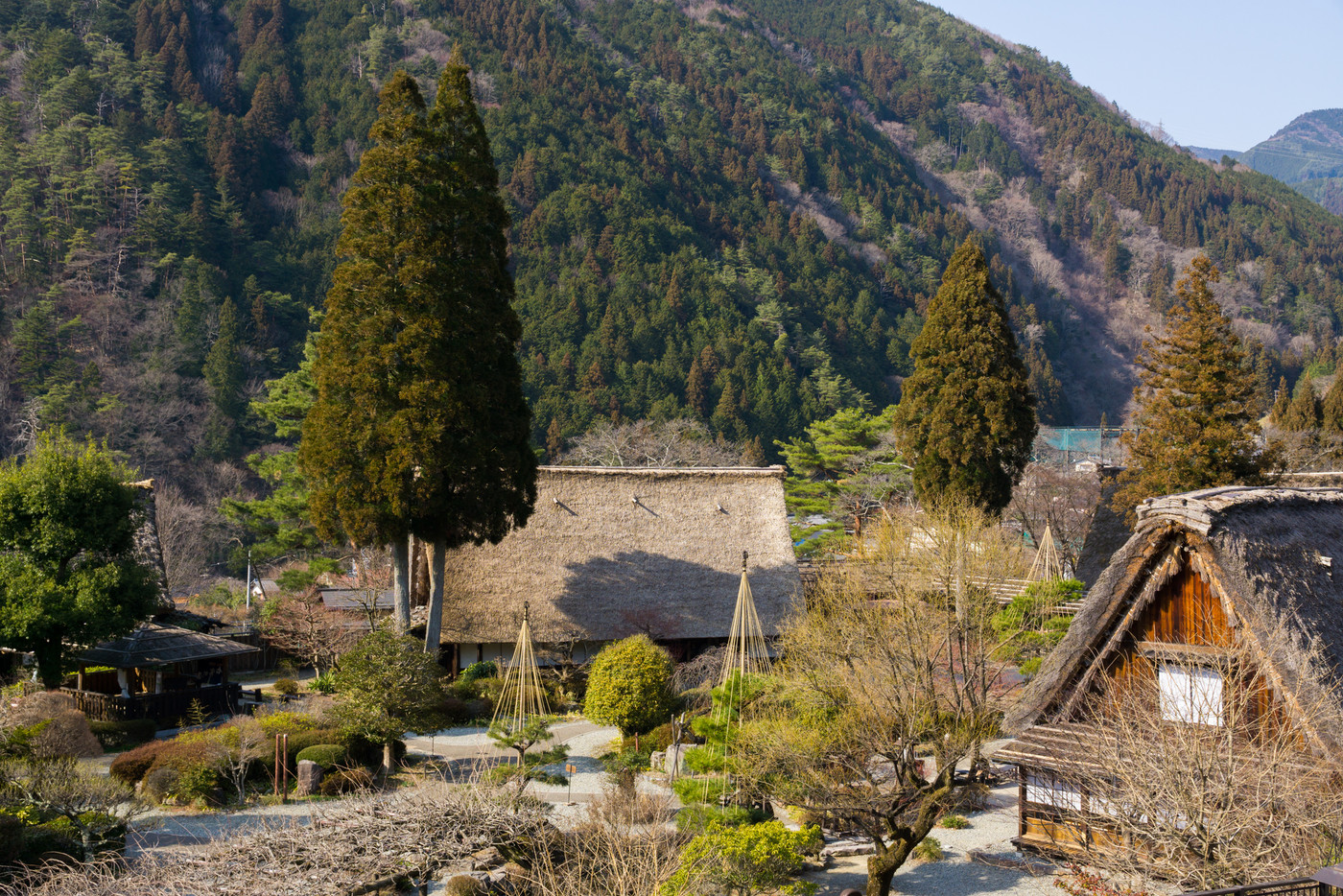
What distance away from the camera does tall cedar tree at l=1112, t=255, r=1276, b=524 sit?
1734cm

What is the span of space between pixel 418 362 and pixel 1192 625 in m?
15.2

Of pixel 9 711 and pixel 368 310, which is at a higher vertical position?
pixel 368 310

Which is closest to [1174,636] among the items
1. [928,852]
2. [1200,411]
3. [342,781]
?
[928,852]

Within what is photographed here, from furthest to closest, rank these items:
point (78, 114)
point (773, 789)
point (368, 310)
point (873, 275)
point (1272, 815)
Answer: point (873, 275) < point (78, 114) < point (368, 310) < point (773, 789) < point (1272, 815)

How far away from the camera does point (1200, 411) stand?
1756cm

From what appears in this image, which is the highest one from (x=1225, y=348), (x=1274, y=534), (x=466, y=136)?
(x=466, y=136)

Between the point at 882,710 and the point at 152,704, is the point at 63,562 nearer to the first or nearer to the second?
the point at 152,704

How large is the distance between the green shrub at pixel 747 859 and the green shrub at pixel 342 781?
6.72 metres

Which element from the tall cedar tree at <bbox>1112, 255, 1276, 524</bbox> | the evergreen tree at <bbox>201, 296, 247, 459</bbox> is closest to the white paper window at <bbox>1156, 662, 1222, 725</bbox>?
the tall cedar tree at <bbox>1112, 255, 1276, 524</bbox>

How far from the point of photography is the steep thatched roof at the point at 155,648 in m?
19.3

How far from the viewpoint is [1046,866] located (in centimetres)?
1212

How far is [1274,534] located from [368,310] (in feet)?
56.6

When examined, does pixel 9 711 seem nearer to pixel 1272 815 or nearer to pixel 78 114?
pixel 1272 815

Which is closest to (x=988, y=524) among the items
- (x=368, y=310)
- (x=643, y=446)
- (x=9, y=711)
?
(x=368, y=310)
